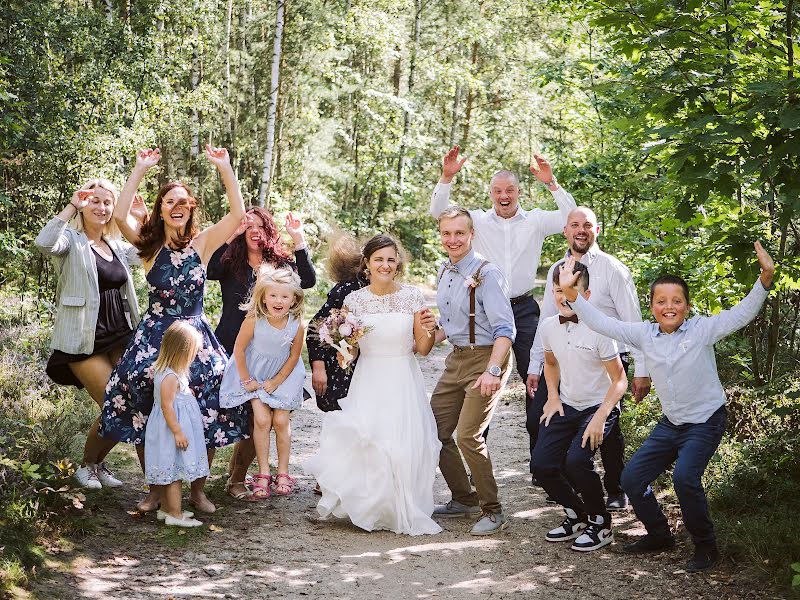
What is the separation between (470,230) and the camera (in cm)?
678

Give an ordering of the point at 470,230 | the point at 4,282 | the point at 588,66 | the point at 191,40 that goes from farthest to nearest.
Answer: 1. the point at 191,40
2. the point at 4,282
3. the point at 588,66
4. the point at 470,230

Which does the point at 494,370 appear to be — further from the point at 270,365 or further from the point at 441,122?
the point at 441,122

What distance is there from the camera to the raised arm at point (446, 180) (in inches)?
301

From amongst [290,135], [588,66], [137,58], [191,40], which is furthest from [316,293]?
[588,66]

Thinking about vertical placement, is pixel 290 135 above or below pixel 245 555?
above

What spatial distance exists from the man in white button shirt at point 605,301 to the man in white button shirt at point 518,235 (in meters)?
0.66

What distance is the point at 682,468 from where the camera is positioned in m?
5.40

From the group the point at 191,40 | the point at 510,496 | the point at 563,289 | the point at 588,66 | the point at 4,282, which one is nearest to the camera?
the point at 563,289

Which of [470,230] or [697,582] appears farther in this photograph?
[470,230]

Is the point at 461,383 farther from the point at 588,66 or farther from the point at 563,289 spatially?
the point at 588,66

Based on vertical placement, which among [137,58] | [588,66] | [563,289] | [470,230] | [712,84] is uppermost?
[137,58]

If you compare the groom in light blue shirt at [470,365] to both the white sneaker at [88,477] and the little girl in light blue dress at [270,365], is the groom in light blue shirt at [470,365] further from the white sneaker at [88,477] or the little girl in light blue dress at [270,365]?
the white sneaker at [88,477]

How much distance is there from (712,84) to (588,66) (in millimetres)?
6388

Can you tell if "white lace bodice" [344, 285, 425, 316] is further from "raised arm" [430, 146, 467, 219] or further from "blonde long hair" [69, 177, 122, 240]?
"blonde long hair" [69, 177, 122, 240]
